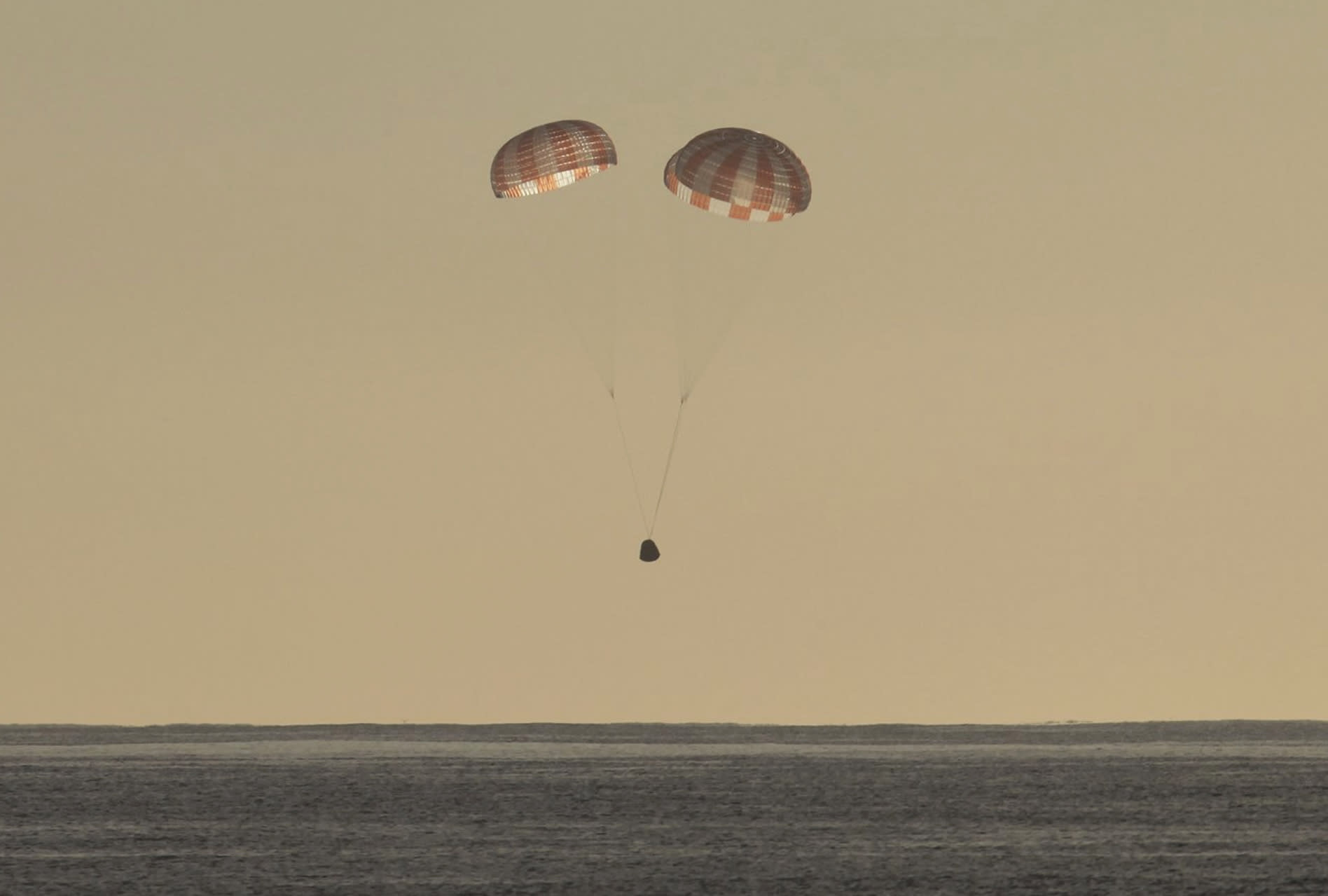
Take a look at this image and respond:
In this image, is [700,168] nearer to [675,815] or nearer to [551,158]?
[551,158]

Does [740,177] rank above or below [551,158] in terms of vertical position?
below

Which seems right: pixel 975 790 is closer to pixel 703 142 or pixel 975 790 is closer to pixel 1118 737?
pixel 1118 737

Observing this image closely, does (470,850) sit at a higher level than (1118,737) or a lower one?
lower

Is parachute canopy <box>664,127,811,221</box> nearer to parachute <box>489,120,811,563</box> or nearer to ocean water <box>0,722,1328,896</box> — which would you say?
parachute <box>489,120,811,563</box>

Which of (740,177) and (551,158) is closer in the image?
(740,177)

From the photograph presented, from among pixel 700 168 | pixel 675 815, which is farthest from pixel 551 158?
pixel 675 815

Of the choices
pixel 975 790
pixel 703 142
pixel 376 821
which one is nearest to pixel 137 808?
pixel 376 821

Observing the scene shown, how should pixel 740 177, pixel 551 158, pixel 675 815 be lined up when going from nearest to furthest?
pixel 675 815
pixel 740 177
pixel 551 158

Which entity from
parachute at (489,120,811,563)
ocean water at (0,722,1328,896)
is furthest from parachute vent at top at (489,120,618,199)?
ocean water at (0,722,1328,896)
